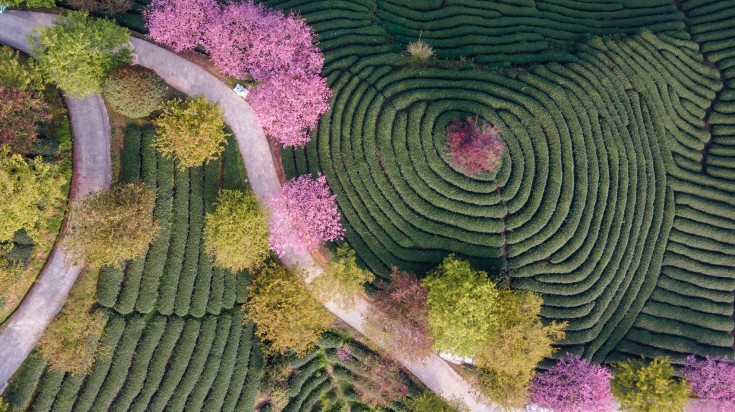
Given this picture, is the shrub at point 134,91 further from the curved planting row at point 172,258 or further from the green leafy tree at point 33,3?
the green leafy tree at point 33,3

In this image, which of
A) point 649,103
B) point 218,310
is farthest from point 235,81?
point 649,103

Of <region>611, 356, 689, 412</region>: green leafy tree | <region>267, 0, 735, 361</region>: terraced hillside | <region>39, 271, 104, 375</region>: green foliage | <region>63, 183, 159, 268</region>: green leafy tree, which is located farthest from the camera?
<region>267, 0, 735, 361</region>: terraced hillside

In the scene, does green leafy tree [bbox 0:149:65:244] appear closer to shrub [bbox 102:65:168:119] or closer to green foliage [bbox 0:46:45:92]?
green foliage [bbox 0:46:45:92]

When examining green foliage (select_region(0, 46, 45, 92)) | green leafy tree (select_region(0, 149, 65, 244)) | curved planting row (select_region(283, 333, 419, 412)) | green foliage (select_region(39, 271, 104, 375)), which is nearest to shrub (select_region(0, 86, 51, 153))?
green foliage (select_region(0, 46, 45, 92))

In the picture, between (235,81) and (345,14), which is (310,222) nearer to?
(235,81)

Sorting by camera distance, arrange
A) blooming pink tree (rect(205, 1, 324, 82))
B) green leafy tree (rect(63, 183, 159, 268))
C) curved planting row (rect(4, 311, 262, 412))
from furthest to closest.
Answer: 1. curved planting row (rect(4, 311, 262, 412))
2. blooming pink tree (rect(205, 1, 324, 82))
3. green leafy tree (rect(63, 183, 159, 268))
